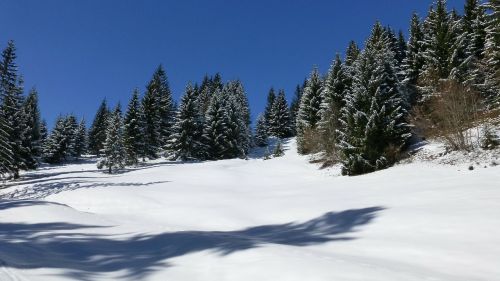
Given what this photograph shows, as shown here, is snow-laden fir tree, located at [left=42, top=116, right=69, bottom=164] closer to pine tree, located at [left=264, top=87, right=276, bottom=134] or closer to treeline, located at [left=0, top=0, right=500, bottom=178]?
treeline, located at [left=0, top=0, right=500, bottom=178]

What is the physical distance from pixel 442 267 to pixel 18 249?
10.1 metres

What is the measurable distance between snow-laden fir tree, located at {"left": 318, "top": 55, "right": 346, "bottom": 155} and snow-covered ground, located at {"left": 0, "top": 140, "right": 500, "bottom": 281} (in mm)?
10086

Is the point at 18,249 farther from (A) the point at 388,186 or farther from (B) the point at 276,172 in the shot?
(B) the point at 276,172

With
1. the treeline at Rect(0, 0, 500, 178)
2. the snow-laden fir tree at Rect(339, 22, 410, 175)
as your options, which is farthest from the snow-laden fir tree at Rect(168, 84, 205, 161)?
the snow-laden fir tree at Rect(339, 22, 410, 175)

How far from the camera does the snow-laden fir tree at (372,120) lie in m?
29.0

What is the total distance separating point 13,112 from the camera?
161 feet

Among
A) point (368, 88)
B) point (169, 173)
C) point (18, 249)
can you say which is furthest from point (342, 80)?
point (18, 249)

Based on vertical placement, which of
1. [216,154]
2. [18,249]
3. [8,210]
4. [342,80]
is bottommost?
[18,249]

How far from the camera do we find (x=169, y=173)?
36438 millimetres

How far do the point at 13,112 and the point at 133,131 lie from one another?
1433cm

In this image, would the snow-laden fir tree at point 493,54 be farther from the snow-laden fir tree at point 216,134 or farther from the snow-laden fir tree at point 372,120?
the snow-laden fir tree at point 216,134

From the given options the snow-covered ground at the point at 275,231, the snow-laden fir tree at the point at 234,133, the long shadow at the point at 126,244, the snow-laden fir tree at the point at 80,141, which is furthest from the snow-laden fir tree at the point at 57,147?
the long shadow at the point at 126,244

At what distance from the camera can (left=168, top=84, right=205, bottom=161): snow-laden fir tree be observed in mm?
54469

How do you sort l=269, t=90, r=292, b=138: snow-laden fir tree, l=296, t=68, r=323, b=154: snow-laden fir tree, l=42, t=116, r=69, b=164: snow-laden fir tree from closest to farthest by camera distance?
1. l=296, t=68, r=323, b=154: snow-laden fir tree
2. l=42, t=116, r=69, b=164: snow-laden fir tree
3. l=269, t=90, r=292, b=138: snow-laden fir tree
